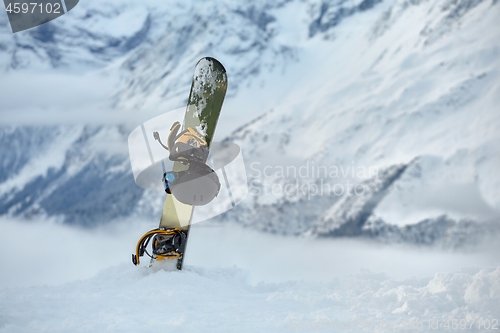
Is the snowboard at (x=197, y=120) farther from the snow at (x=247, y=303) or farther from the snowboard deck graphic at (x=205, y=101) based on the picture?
the snow at (x=247, y=303)

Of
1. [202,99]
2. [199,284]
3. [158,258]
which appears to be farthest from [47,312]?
[202,99]

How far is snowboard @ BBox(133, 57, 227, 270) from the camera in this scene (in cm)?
1476

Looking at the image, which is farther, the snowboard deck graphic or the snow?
the snowboard deck graphic

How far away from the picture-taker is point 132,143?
13.5 meters

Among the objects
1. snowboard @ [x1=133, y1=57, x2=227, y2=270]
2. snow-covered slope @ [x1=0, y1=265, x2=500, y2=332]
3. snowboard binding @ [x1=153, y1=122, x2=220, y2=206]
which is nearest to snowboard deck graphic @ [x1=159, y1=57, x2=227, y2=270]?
snowboard @ [x1=133, y1=57, x2=227, y2=270]

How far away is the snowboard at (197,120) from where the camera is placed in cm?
1476

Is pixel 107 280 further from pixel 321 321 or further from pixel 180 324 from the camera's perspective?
pixel 321 321

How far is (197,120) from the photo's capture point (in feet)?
52.3

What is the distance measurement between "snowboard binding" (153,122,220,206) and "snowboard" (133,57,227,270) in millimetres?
1697

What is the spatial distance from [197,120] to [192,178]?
3618mm

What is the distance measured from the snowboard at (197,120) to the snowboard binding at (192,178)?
1697 millimetres

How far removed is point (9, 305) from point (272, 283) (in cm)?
635
